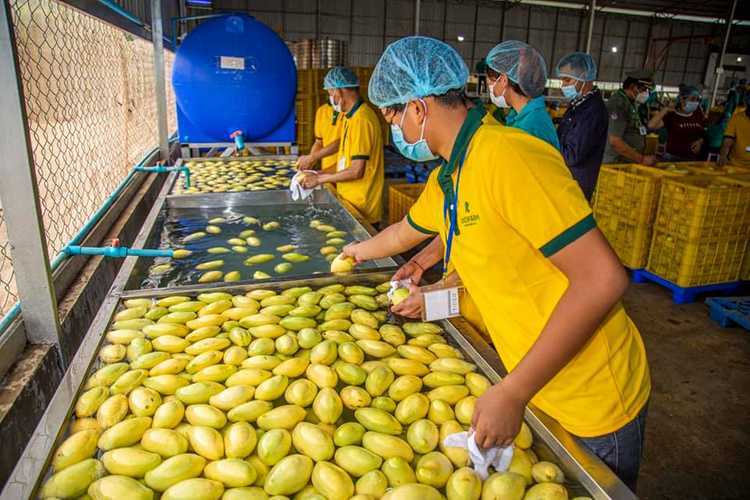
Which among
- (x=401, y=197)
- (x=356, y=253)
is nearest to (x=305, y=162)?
(x=401, y=197)

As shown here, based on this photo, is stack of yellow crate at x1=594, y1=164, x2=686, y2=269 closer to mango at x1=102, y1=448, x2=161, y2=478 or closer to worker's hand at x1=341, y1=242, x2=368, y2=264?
worker's hand at x1=341, y1=242, x2=368, y2=264

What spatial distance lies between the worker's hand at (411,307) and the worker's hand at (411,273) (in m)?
0.20

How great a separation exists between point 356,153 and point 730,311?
11.4ft

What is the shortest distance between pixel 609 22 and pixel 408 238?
3003 centimetres

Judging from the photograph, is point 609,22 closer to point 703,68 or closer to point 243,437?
point 703,68

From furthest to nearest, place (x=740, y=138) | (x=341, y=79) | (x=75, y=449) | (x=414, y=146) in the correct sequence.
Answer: (x=740, y=138) < (x=341, y=79) < (x=414, y=146) < (x=75, y=449)

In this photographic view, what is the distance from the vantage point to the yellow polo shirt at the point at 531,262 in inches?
43.9

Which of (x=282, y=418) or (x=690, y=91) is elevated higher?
(x=690, y=91)

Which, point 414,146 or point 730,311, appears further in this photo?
point 730,311

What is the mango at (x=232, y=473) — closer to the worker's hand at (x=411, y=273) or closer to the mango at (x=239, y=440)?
the mango at (x=239, y=440)

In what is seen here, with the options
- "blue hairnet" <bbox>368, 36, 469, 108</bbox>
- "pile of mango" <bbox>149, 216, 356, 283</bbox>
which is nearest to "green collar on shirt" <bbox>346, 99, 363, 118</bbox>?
"pile of mango" <bbox>149, 216, 356, 283</bbox>

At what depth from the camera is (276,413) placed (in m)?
1.32

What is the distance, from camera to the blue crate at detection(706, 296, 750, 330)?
4.25 meters

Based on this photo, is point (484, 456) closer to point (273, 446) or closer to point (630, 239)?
point (273, 446)
